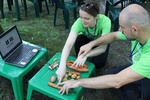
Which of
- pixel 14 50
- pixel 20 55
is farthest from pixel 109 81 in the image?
pixel 14 50

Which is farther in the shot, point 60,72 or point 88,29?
point 88,29

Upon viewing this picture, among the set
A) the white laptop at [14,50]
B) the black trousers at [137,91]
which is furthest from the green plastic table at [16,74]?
the black trousers at [137,91]

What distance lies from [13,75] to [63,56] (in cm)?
52

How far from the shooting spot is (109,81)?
1517 millimetres

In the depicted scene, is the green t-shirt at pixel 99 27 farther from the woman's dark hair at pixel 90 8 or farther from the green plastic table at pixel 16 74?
the green plastic table at pixel 16 74

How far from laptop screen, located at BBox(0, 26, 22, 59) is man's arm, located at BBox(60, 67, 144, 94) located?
2.64 feet

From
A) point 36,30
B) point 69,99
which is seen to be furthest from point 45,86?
point 36,30

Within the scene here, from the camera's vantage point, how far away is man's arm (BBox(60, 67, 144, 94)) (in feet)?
4.68

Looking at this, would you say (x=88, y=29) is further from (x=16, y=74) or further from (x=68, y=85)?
(x=16, y=74)

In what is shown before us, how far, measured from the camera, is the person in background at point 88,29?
191cm

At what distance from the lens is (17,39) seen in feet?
7.48

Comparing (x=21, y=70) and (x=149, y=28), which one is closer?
(x=149, y=28)

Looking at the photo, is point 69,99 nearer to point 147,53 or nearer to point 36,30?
point 147,53

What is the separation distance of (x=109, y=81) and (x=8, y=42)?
123 cm
